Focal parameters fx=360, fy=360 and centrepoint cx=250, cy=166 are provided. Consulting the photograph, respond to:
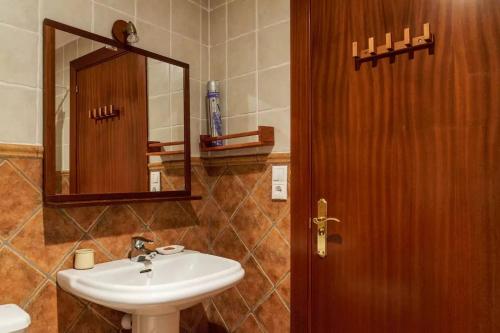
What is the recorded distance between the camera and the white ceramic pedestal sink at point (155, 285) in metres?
1.13

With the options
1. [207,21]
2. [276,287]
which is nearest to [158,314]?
[276,287]

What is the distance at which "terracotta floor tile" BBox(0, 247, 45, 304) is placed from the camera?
48.9 inches

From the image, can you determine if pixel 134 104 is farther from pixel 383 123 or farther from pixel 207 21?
pixel 383 123

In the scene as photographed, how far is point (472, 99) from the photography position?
1.19 m

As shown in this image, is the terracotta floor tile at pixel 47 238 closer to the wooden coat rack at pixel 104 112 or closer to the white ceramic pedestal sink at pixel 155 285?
the white ceramic pedestal sink at pixel 155 285

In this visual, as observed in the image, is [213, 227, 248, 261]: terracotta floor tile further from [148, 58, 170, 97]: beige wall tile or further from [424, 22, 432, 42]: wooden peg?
[424, 22, 432, 42]: wooden peg

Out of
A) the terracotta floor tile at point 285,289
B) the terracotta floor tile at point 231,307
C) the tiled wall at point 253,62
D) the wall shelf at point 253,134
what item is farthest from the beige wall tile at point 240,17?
the terracotta floor tile at point 231,307

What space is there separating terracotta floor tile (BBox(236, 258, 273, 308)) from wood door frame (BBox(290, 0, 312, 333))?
6.5 inches

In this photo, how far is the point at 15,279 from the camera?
1.27 m

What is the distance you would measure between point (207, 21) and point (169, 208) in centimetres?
106

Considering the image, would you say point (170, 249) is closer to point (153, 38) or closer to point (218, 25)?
point (153, 38)

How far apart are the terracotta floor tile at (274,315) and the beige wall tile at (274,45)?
110 centimetres

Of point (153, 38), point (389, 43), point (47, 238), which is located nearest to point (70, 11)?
point (153, 38)

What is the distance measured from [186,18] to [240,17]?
0.29m
